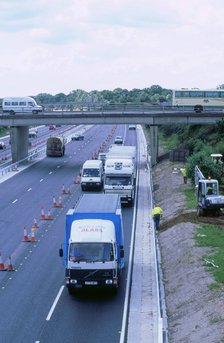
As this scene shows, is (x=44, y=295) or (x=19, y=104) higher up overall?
(x=19, y=104)

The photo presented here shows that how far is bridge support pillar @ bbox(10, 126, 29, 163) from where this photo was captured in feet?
254

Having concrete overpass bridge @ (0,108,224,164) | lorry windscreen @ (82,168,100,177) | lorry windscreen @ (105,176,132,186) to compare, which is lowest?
lorry windscreen @ (82,168,100,177)

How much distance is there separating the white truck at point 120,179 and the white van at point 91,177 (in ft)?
21.0

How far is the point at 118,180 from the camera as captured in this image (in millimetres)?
46406

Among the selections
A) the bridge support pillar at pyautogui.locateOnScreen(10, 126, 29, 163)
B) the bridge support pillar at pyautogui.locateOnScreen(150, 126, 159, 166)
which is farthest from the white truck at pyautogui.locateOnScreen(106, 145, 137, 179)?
the bridge support pillar at pyautogui.locateOnScreen(10, 126, 29, 163)

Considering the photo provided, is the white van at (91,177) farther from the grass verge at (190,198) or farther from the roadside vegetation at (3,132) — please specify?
the roadside vegetation at (3,132)

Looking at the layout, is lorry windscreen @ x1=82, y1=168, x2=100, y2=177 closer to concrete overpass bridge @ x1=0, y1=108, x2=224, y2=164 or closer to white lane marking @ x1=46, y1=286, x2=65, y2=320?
concrete overpass bridge @ x1=0, y1=108, x2=224, y2=164

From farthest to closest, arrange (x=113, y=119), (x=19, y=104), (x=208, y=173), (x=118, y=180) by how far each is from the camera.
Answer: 1. (x=19, y=104)
2. (x=113, y=119)
3. (x=208, y=173)
4. (x=118, y=180)

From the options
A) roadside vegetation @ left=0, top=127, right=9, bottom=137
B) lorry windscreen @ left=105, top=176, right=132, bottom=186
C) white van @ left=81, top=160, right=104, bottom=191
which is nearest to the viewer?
lorry windscreen @ left=105, top=176, right=132, bottom=186

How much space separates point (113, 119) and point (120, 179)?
3024 cm

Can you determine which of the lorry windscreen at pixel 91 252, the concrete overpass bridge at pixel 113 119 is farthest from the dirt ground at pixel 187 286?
the concrete overpass bridge at pixel 113 119

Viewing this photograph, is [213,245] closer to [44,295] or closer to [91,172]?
[44,295]

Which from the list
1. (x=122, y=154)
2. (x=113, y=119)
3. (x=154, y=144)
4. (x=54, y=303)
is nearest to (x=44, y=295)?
(x=54, y=303)

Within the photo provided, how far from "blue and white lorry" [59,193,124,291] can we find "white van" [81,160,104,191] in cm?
2848
